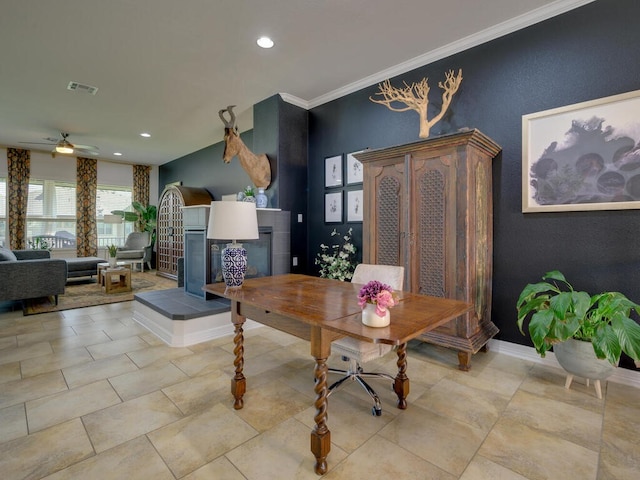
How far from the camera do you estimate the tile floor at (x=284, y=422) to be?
1.50 m

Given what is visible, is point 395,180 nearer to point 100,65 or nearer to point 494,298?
point 494,298

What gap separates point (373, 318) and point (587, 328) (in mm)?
1820

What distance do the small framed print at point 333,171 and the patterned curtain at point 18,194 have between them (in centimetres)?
715

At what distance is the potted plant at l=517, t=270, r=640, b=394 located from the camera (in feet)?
6.15

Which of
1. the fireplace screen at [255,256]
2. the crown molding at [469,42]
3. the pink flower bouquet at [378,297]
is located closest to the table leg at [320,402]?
the pink flower bouquet at [378,297]

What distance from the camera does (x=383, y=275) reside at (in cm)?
225

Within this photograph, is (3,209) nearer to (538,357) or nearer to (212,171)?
(212,171)

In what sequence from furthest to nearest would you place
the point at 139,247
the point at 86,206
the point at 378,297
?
the point at 139,247, the point at 86,206, the point at 378,297

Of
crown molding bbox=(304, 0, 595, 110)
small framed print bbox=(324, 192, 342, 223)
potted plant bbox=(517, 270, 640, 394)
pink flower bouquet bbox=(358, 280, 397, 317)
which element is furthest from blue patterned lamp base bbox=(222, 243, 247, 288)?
crown molding bbox=(304, 0, 595, 110)

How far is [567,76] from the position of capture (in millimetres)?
A: 2531

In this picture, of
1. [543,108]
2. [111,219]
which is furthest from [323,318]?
[111,219]

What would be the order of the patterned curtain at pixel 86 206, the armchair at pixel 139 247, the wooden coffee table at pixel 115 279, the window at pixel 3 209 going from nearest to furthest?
the wooden coffee table at pixel 115 279 < the window at pixel 3 209 < the armchair at pixel 139 247 < the patterned curtain at pixel 86 206

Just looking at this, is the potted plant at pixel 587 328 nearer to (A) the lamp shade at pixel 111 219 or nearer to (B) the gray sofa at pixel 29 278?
(B) the gray sofa at pixel 29 278

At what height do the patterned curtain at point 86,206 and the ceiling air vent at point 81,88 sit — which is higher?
the ceiling air vent at point 81,88
